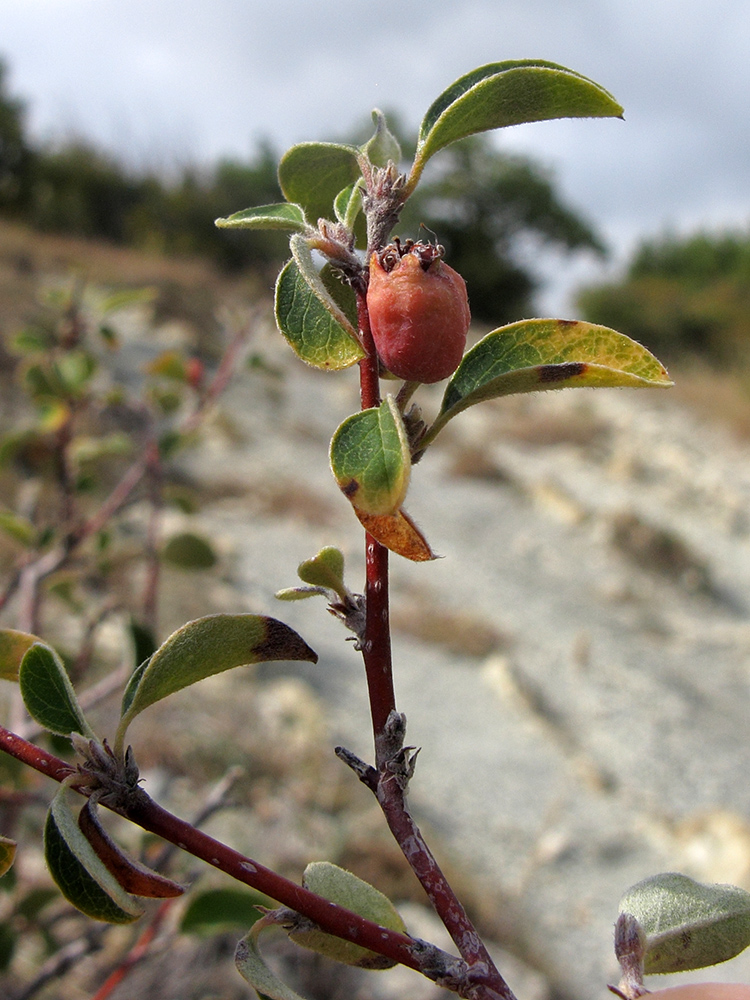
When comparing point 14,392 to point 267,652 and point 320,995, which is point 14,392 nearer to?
point 320,995

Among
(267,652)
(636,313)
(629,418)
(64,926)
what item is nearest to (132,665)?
(267,652)

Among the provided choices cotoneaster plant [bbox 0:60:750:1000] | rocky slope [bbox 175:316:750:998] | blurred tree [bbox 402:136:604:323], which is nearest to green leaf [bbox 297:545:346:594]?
cotoneaster plant [bbox 0:60:750:1000]

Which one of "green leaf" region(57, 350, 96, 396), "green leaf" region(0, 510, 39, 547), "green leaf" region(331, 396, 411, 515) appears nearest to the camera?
"green leaf" region(331, 396, 411, 515)

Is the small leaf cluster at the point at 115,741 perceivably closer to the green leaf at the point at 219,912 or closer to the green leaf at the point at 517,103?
the green leaf at the point at 517,103

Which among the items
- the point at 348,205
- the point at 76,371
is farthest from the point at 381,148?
the point at 76,371

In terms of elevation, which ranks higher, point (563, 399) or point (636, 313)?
point (636, 313)

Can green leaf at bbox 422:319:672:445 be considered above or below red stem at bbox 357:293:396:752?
above

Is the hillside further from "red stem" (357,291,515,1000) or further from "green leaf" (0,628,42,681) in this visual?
"red stem" (357,291,515,1000)
